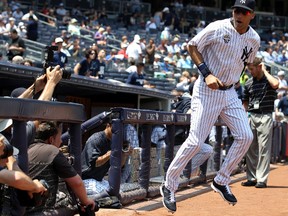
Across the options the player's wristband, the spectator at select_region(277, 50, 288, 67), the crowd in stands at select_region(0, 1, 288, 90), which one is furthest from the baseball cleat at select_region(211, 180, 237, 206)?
the spectator at select_region(277, 50, 288, 67)

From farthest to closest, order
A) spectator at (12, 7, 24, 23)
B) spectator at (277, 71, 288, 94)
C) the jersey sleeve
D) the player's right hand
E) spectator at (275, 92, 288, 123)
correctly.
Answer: spectator at (277, 71, 288, 94)
spectator at (12, 7, 24, 23)
spectator at (275, 92, 288, 123)
the jersey sleeve
the player's right hand

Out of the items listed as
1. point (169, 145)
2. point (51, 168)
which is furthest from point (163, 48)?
point (51, 168)

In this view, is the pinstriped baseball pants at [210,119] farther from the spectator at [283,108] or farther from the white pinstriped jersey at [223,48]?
the spectator at [283,108]

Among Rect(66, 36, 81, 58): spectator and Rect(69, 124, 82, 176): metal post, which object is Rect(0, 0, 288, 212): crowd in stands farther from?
Rect(69, 124, 82, 176): metal post

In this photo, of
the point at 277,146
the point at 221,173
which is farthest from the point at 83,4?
the point at 221,173

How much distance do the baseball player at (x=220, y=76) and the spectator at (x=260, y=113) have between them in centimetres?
379

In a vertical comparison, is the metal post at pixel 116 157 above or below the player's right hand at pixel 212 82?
below

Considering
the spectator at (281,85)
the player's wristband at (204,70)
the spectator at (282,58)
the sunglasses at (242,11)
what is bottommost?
the spectator at (281,85)

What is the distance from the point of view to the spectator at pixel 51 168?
5594 mm

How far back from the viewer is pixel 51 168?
5.69 m

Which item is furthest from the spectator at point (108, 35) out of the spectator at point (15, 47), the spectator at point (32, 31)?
the spectator at point (15, 47)

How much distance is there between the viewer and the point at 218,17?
3716cm

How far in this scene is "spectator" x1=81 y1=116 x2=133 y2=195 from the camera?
296 inches

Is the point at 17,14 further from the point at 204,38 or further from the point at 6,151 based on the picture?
the point at 6,151
